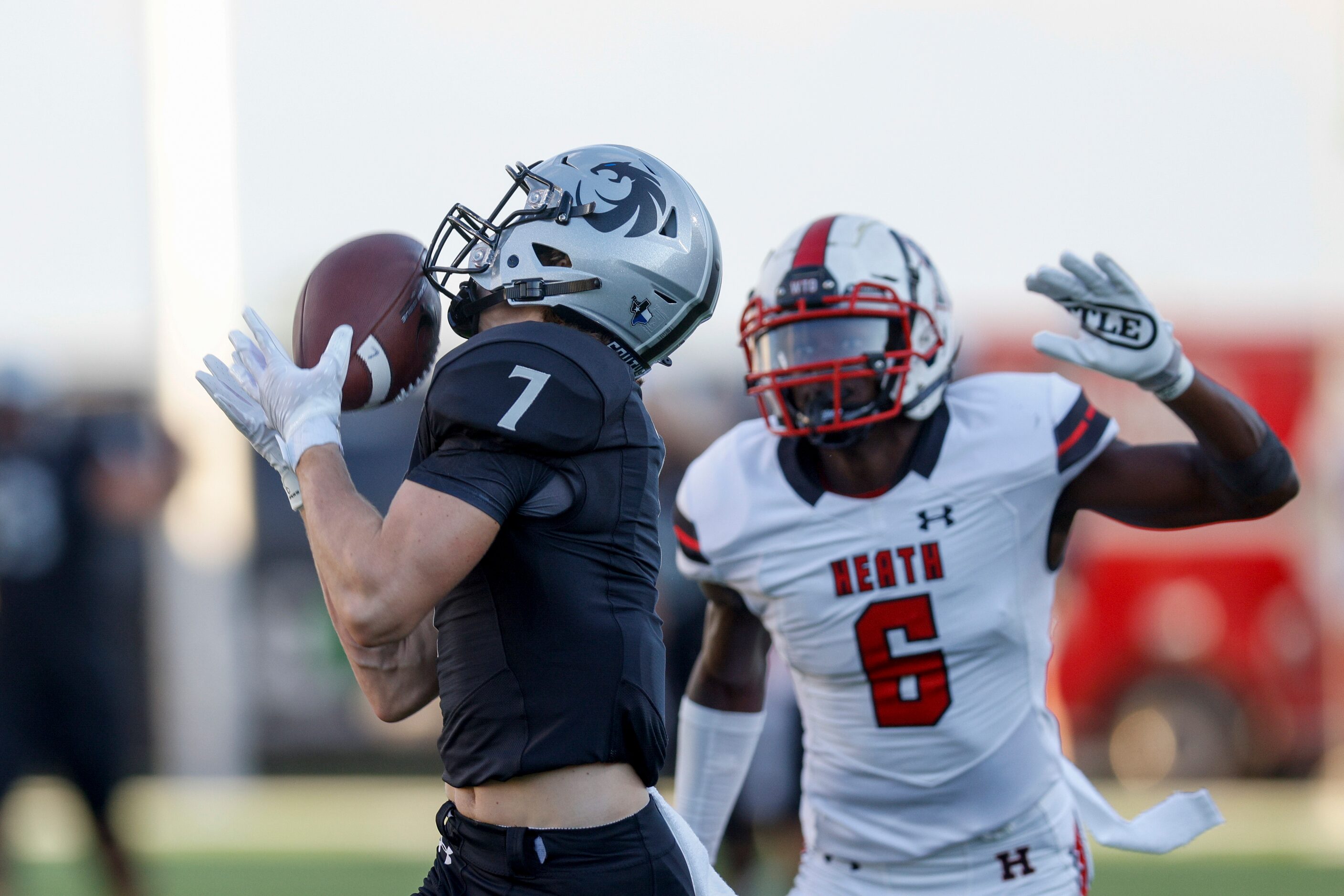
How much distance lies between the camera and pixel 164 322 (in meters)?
9.20

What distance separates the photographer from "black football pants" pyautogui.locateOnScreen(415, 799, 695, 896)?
2.12m

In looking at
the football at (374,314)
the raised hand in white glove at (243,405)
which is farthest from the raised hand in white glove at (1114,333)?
the raised hand in white glove at (243,405)

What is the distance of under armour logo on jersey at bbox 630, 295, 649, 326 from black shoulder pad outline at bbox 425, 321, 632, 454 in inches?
8.4

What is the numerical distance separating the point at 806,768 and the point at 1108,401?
232 inches

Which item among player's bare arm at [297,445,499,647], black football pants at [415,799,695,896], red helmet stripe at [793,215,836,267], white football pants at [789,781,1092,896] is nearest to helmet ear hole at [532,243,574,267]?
player's bare arm at [297,445,499,647]

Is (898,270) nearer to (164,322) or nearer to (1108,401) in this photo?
(1108,401)

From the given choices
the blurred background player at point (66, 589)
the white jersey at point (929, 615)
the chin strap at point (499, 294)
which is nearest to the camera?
the chin strap at point (499, 294)

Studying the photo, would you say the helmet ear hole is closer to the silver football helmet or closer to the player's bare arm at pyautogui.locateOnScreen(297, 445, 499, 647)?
the silver football helmet

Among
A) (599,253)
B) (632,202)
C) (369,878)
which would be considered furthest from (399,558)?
(369,878)

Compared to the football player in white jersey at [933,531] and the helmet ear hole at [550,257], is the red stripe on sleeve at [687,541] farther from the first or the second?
the helmet ear hole at [550,257]

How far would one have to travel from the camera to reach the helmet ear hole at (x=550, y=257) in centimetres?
237

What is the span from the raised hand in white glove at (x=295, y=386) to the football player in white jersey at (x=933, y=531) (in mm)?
910

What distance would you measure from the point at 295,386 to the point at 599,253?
513 millimetres

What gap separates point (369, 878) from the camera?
6.51m
